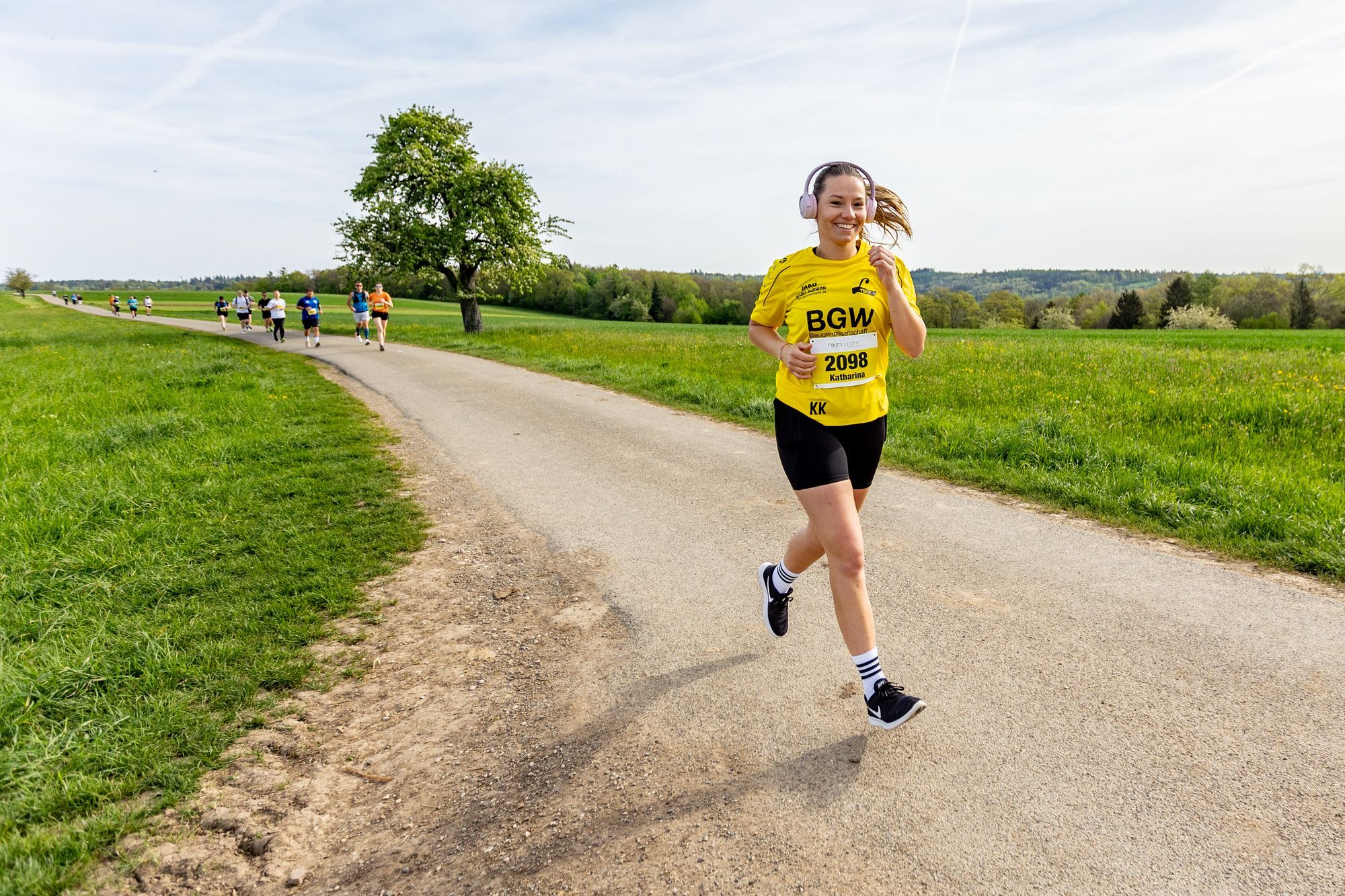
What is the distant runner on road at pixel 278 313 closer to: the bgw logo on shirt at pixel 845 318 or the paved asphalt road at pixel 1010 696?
the paved asphalt road at pixel 1010 696

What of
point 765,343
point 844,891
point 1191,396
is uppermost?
point 765,343

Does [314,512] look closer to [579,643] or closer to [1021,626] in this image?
[579,643]

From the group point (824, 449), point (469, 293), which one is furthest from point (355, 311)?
point (824, 449)

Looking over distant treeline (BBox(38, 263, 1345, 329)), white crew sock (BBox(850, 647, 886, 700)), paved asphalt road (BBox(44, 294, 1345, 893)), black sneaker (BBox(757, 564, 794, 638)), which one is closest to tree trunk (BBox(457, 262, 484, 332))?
paved asphalt road (BBox(44, 294, 1345, 893))

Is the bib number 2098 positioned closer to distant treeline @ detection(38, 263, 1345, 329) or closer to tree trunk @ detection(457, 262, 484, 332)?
tree trunk @ detection(457, 262, 484, 332)

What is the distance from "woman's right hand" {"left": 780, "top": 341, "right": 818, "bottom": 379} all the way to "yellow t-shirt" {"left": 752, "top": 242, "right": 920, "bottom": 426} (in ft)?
0.11

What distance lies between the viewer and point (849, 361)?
3.05 metres

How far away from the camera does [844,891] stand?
2141 millimetres

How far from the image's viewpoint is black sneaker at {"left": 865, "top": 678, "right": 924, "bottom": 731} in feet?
9.26

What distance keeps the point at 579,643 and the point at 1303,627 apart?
3.81m

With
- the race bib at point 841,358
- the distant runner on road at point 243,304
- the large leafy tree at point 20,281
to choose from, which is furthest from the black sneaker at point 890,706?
the large leafy tree at point 20,281

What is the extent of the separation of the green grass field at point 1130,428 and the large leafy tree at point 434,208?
12.4 m

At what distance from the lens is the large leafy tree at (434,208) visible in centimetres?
2545

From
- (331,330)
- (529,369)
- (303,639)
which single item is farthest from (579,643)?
(331,330)
